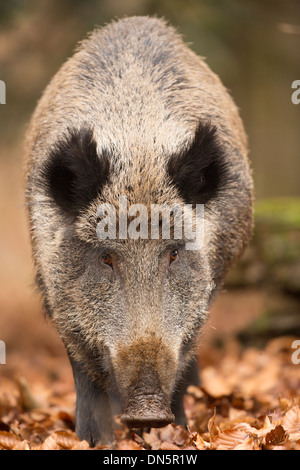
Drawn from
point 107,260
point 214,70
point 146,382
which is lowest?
point 146,382

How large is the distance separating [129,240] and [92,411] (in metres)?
1.78

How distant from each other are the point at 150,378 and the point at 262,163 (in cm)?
1546

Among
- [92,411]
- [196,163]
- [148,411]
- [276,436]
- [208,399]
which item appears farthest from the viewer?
[208,399]

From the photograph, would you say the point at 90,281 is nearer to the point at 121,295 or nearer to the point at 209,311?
the point at 121,295

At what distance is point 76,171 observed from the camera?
489 cm

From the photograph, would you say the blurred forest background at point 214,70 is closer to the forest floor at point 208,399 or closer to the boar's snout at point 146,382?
the forest floor at point 208,399

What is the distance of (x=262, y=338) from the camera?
382 inches

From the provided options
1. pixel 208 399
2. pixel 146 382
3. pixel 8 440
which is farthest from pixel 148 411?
pixel 208 399

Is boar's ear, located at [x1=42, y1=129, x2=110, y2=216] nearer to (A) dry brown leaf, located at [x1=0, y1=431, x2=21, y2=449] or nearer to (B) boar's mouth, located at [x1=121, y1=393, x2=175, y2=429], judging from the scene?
(B) boar's mouth, located at [x1=121, y1=393, x2=175, y2=429]

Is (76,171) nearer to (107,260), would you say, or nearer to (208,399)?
(107,260)

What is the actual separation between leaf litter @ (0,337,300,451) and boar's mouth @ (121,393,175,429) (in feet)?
1.95

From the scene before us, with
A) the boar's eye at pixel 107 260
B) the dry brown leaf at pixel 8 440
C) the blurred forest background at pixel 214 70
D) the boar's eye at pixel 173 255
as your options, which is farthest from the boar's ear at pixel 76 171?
the blurred forest background at pixel 214 70

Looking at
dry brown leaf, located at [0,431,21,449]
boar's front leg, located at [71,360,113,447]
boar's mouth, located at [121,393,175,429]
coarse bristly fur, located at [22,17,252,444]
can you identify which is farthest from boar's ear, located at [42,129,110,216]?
dry brown leaf, located at [0,431,21,449]

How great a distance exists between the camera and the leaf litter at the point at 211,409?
15.2 ft
